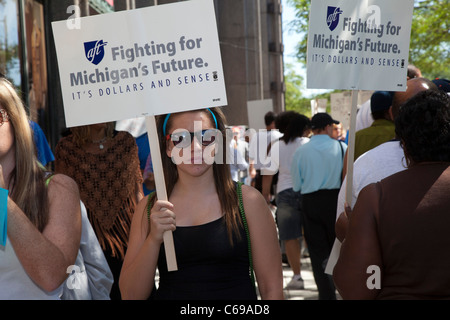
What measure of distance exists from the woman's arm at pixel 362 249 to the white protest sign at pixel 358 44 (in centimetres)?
100

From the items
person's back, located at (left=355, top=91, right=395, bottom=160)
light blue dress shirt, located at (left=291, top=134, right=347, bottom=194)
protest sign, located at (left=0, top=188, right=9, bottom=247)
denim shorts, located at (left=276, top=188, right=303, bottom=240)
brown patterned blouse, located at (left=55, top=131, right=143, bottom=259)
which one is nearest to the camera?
protest sign, located at (left=0, top=188, right=9, bottom=247)

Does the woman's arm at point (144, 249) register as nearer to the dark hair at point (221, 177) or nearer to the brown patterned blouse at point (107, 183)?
the dark hair at point (221, 177)

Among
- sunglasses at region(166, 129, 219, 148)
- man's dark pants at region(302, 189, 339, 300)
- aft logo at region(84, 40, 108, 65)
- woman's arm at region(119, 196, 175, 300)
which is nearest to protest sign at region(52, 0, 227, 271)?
aft logo at region(84, 40, 108, 65)

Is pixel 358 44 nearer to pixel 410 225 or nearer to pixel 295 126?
pixel 410 225

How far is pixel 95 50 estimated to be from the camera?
317 cm

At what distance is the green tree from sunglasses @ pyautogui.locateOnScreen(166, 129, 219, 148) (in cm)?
1454

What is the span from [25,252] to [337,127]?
24.1 feet

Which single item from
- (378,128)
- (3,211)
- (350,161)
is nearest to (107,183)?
(378,128)

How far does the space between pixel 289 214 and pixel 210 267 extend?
A: 595 centimetres

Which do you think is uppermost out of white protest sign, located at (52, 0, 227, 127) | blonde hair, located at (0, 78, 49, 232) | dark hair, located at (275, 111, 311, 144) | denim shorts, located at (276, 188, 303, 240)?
white protest sign, located at (52, 0, 227, 127)

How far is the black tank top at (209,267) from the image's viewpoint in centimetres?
298

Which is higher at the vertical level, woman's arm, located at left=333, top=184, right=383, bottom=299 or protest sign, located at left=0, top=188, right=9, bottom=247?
protest sign, located at left=0, top=188, right=9, bottom=247

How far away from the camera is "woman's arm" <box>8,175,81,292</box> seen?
2762 millimetres

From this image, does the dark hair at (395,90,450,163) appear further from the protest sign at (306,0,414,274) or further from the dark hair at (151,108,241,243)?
the dark hair at (151,108,241,243)
